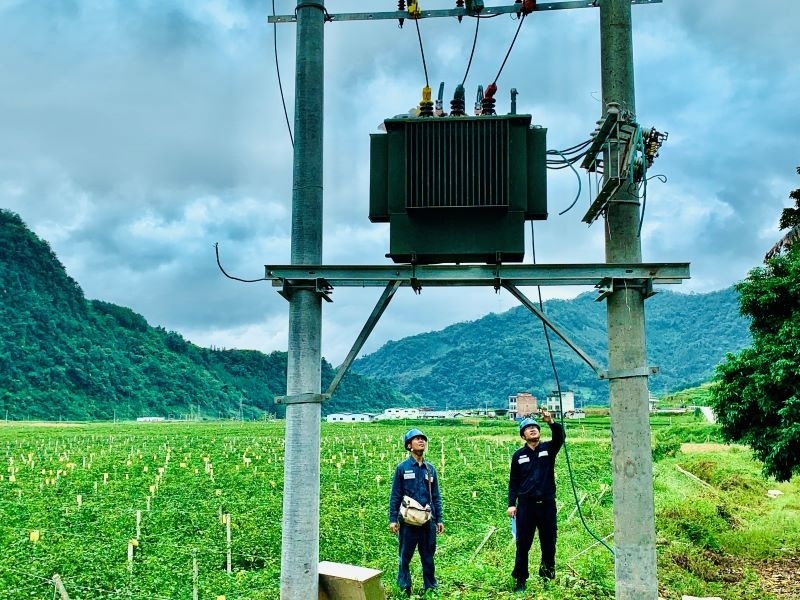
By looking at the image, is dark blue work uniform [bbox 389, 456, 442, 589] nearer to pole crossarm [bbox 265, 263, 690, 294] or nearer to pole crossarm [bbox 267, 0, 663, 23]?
pole crossarm [bbox 265, 263, 690, 294]

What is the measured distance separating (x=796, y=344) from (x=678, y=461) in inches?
645

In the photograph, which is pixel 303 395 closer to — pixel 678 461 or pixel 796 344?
pixel 796 344

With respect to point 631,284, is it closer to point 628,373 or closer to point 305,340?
point 628,373

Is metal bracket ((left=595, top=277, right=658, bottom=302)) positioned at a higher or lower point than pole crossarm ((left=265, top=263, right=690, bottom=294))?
lower

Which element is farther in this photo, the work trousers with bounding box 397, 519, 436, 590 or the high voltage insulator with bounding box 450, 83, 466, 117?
the work trousers with bounding box 397, 519, 436, 590

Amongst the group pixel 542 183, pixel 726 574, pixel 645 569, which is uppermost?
pixel 542 183

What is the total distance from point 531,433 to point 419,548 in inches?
62.7

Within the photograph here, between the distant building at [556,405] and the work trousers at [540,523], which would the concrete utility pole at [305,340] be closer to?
the distant building at [556,405]

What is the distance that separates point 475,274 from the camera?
5473 millimetres

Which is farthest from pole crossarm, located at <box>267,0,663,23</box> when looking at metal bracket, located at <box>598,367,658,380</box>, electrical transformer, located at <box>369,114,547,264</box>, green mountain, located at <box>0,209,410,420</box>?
green mountain, located at <box>0,209,410,420</box>

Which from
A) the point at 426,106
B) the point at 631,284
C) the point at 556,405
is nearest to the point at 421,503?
the point at 631,284

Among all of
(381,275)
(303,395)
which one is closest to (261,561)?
(303,395)

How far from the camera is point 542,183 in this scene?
214 inches

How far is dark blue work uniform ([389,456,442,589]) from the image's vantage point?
7.07 metres
